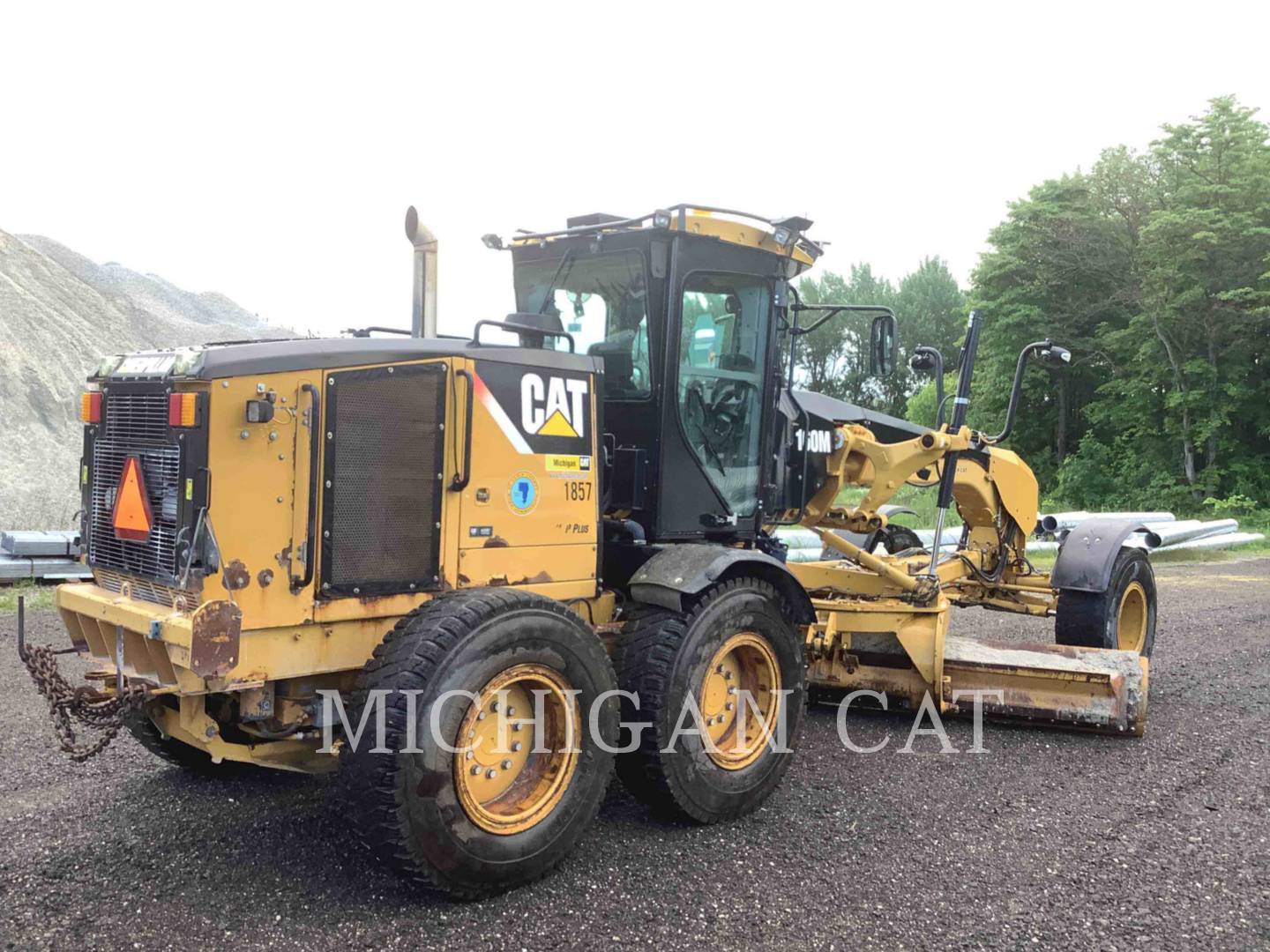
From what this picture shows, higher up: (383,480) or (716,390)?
(716,390)

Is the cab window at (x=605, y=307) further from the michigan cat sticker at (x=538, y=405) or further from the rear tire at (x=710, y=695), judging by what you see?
the rear tire at (x=710, y=695)

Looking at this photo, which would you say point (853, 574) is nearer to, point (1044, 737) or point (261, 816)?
point (1044, 737)

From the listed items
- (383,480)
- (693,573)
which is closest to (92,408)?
(383,480)

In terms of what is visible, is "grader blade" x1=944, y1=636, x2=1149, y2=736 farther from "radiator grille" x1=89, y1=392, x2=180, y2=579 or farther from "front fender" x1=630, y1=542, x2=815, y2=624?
"radiator grille" x1=89, y1=392, x2=180, y2=579

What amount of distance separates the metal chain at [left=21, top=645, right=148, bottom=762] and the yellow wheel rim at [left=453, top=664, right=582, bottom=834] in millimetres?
1167

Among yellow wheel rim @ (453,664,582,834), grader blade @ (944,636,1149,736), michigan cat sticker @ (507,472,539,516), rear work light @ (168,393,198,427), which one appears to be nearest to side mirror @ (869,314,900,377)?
grader blade @ (944,636,1149,736)

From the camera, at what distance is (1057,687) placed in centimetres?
604

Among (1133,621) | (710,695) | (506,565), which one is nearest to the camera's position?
(506,565)

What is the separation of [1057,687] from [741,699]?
2.18 m

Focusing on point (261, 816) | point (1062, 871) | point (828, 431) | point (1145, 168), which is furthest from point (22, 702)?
point (1145, 168)

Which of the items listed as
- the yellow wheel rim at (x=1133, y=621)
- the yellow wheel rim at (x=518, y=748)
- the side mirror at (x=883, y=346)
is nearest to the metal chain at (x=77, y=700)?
the yellow wheel rim at (x=518, y=748)

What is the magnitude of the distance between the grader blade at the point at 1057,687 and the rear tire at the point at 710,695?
61.8 inches

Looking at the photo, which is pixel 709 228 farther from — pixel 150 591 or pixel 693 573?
pixel 150 591

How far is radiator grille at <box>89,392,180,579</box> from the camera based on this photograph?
3.70 metres
